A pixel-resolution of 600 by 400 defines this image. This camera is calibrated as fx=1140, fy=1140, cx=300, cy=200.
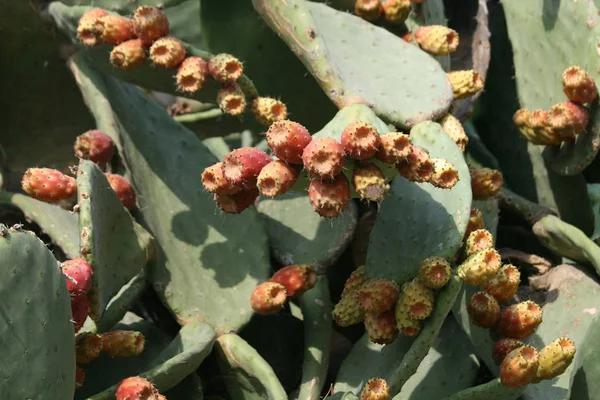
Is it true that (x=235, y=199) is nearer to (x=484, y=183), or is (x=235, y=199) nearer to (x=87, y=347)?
(x=87, y=347)

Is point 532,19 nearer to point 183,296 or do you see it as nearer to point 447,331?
point 447,331

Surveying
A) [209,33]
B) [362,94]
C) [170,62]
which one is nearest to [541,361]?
[362,94]

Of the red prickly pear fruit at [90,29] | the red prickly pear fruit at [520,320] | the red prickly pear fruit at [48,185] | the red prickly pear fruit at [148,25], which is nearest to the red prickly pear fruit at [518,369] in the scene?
the red prickly pear fruit at [520,320]

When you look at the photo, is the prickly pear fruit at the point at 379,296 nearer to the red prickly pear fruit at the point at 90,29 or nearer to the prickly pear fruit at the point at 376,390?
the prickly pear fruit at the point at 376,390

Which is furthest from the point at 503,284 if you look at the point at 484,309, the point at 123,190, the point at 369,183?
the point at 123,190

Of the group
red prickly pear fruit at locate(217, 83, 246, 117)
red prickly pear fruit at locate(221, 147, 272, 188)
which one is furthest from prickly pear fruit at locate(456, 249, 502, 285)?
red prickly pear fruit at locate(217, 83, 246, 117)
